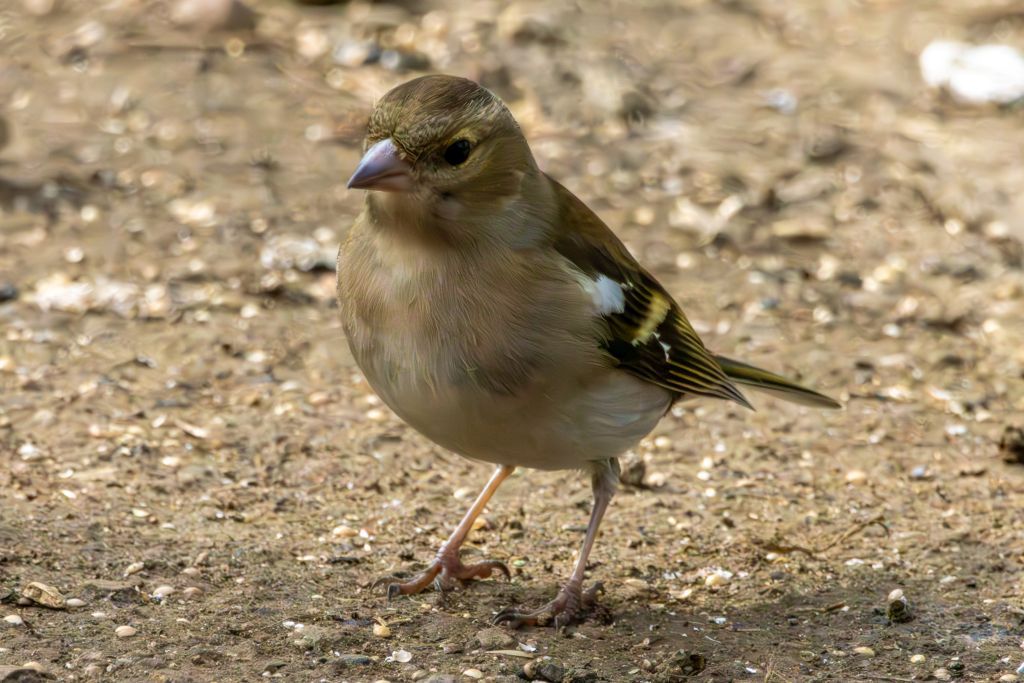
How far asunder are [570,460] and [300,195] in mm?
3549

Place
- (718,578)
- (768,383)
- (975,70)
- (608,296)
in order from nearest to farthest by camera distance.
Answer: (608,296) < (718,578) < (768,383) < (975,70)

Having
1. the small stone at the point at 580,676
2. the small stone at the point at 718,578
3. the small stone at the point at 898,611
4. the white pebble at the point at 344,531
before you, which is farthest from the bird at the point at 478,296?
the small stone at the point at 898,611

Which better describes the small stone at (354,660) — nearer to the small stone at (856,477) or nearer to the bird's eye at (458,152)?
the bird's eye at (458,152)

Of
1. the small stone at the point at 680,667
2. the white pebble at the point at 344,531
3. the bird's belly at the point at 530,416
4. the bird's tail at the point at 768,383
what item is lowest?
the white pebble at the point at 344,531

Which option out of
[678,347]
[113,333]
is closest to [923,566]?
[678,347]

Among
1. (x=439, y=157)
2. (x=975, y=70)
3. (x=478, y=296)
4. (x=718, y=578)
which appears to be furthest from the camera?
(x=975, y=70)

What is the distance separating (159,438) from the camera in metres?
5.53

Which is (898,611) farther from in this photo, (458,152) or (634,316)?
(458,152)

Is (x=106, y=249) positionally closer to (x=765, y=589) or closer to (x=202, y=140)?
(x=202, y=140)

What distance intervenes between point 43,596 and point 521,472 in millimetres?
2082

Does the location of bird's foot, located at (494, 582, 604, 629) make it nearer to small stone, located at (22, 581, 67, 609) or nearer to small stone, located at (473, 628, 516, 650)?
small stone, located at (473, 628, 516, 650)

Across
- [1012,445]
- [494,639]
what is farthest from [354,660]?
[1012,445]

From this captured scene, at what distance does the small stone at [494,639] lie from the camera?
426cm

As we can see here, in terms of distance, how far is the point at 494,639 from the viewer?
4.31 m
